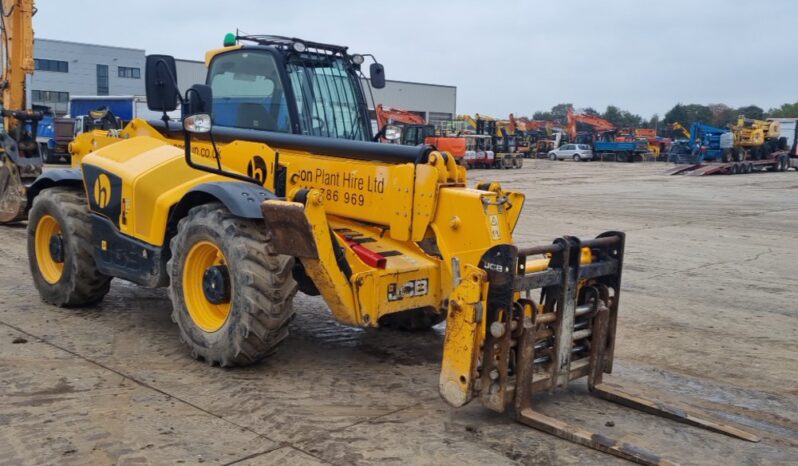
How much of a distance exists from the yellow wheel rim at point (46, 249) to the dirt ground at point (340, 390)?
307 mm

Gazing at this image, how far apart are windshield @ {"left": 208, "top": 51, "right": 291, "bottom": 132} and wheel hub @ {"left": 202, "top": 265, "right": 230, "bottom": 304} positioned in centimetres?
130

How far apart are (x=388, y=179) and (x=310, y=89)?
52.4 inches

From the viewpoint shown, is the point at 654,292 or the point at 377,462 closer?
the point at 377,462

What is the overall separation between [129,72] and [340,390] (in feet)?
214

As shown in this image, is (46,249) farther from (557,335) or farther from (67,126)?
(67,126)

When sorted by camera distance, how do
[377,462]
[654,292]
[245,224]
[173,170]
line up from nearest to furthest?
1. [377,462]
2. [245,224]
3. [173,170]
4. [654,292]

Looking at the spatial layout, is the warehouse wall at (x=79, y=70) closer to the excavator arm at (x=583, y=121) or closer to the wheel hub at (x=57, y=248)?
the excavator arm at (x=583, y=121)

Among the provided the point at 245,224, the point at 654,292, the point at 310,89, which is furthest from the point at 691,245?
the point at 245,224

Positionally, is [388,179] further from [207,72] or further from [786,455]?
[786,455]

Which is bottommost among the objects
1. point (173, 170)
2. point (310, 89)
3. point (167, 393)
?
point (167, 393)

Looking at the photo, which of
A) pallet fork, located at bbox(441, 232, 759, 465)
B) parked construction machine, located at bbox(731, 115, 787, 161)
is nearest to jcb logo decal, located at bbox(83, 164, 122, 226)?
pallet fork, located at bbox(441, 232, 759, 465)

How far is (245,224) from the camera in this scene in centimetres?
541

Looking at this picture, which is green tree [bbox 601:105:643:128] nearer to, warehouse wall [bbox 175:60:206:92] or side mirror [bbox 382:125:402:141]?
warehouse wall [bbox 175:60:206:92]

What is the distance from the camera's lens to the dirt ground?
4.22 m
